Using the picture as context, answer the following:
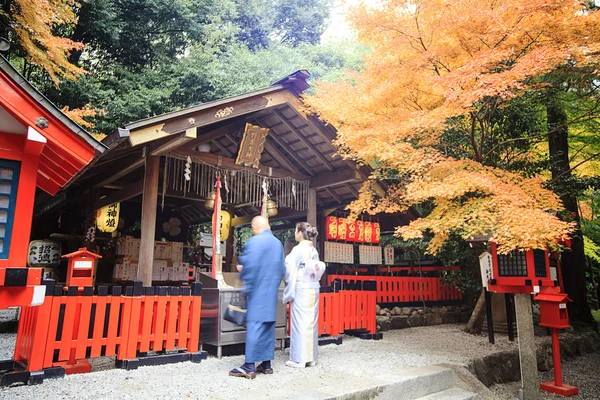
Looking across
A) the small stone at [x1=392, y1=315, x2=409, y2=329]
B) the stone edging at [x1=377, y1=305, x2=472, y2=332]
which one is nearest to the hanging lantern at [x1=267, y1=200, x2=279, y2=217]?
the stone edging at [x1=377, y1=305, x2=472, y2=332]

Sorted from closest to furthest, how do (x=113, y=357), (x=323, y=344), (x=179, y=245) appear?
(x=113, y=357)
(x=323, y=344)
(x=179, y=245)

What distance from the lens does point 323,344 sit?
7.86 meters

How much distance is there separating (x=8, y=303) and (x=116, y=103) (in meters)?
13.8

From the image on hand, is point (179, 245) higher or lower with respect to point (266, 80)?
lower

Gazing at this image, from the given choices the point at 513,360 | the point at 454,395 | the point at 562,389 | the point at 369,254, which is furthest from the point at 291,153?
the point at 562,389

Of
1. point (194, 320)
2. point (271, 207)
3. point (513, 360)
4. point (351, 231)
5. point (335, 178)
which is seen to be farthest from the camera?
point (351, 231)

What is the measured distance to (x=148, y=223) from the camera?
25.7 feet

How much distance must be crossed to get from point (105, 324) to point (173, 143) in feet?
11.8

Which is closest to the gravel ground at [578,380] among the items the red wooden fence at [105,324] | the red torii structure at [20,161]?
the red wooden fence at [105,324]

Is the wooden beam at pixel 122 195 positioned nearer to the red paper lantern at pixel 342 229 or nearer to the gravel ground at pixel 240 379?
the gravel ground at pixel 240 379

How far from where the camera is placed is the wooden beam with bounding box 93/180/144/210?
9.43 meters

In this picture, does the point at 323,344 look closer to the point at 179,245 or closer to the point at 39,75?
the point at 179,245

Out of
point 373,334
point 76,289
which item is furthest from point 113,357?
point 373,334

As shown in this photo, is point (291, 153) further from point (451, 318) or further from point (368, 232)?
point (451, 318)
